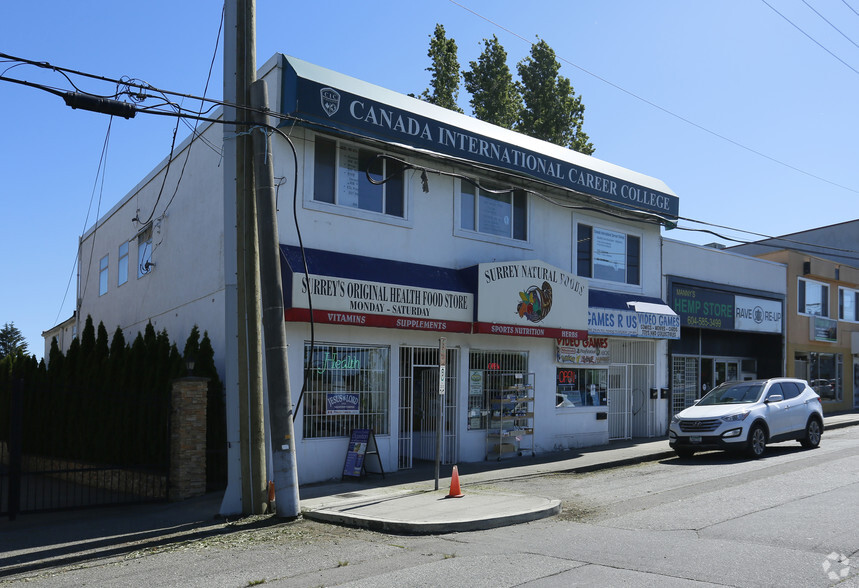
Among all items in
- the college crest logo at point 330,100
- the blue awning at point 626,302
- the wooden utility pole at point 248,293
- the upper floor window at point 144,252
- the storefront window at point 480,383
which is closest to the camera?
the wooden utility pole at point 248,293

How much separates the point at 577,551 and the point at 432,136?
940 centimetres

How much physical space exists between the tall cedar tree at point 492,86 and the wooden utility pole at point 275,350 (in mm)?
23861

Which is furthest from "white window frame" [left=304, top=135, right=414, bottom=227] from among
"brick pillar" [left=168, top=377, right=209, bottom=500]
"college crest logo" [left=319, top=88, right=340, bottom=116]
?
"brick pillar" [left=168, top=377, right=209, bottom=500]

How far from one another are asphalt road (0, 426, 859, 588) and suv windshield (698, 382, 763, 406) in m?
4.93

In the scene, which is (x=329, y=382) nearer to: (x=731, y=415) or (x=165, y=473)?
(x=165, y=473)

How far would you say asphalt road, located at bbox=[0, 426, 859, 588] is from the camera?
22.3 feet

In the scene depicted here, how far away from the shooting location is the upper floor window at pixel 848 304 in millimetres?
30297

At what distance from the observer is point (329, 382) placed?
1357cm

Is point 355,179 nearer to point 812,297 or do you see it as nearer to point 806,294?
point 806,294

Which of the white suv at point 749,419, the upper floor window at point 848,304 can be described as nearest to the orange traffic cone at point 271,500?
the white suv at point 749,419

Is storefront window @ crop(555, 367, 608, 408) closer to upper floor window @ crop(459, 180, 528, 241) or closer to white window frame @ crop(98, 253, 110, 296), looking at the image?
upper floor window @ crop(459, 180, 528, 241)

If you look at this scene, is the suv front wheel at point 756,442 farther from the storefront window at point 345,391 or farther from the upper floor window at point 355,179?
the upper floor window at point 355,179

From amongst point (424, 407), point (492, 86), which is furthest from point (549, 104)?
point (424, 407)

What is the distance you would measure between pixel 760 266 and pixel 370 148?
664 inches
